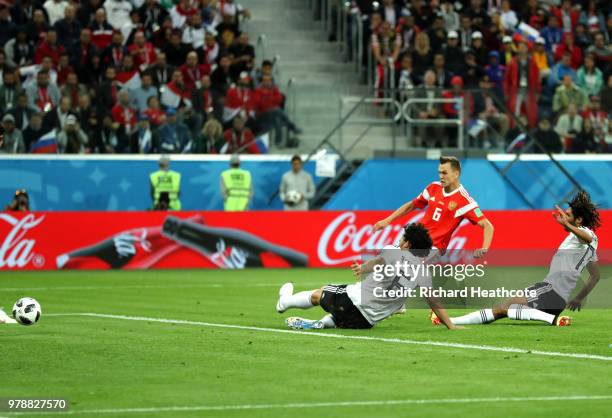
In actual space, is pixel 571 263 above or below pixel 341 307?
above

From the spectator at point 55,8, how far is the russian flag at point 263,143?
19.3ft

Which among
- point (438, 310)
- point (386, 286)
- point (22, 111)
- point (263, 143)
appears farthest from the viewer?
point (263, 143)

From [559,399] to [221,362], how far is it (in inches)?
131

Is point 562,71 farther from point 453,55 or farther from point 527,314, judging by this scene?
point 527,314

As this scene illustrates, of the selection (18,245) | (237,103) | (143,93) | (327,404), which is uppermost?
(327,404)

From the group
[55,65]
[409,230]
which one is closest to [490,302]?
[409,230]

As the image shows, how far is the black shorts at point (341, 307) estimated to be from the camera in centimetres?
1477

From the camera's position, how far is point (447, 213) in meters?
16.6

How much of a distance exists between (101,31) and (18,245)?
21.8 ft

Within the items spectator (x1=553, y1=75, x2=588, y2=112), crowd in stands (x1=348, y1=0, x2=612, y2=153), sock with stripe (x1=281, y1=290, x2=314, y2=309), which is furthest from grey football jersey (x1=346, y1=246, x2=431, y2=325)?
spectator (x1=553, y1=75, x2=588, y2=112)

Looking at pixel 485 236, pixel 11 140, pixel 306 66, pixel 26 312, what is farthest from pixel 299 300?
pixel 306 66

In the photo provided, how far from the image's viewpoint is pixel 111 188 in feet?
102

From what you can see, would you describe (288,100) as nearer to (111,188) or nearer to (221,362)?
(111,188)

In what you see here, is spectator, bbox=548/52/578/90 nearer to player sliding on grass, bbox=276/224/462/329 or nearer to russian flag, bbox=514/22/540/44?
russian flag, bbox=514/22/540/44
